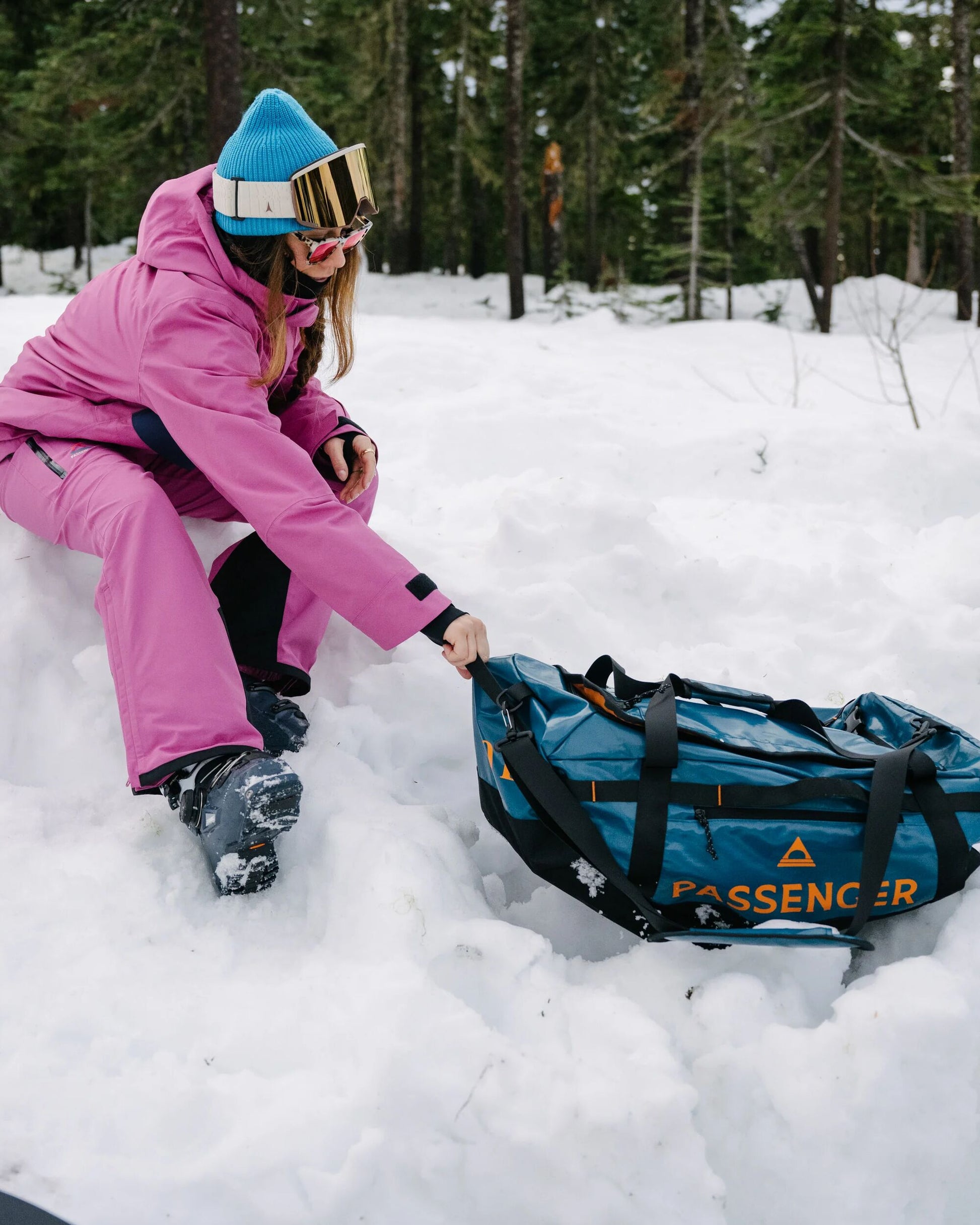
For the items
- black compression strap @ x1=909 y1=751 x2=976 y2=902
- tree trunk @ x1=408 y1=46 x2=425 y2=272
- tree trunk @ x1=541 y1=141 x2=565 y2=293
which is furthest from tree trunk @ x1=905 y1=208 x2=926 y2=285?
black compression strap @ x1=909 y1=751 x2=976 y2=902

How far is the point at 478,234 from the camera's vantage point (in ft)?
67.7

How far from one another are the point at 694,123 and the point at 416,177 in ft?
25.6

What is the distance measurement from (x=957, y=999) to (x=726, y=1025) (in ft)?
1.33

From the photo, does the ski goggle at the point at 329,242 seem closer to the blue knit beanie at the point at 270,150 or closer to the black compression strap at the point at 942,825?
the blue knit beanie at the point at 270,150

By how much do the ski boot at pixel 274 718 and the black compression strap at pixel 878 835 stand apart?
133 cm

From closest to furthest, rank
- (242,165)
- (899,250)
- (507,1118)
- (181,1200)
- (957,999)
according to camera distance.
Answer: (181,1200) → (507,1118) → (957,999) → (242,165) → (899,250)

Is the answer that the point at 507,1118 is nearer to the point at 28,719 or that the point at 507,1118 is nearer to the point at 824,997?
the point at 824,997

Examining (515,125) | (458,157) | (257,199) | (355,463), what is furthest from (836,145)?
(257,199)

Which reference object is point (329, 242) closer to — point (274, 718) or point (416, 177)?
point (274, 718)

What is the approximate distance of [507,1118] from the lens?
1475 millimetres

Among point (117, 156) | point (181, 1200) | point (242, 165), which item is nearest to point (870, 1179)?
point (181, 1200)

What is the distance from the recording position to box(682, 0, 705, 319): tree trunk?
1278cm

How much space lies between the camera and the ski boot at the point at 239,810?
1761 mm

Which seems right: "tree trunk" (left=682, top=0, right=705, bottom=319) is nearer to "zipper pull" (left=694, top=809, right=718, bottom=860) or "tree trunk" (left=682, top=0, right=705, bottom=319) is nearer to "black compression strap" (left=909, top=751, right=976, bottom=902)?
"black compression strap" (left=909, top=751, right=976, bottom=902)
